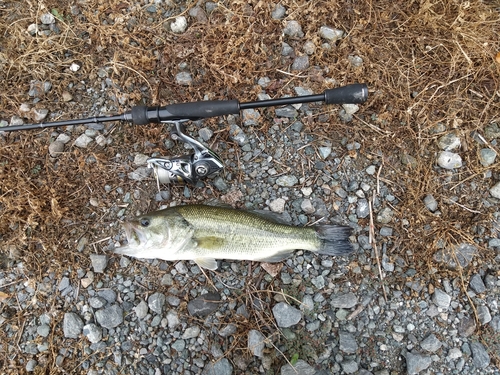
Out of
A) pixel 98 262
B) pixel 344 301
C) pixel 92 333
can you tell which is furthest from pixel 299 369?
pixel 98 262

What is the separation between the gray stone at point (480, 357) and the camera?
3.36 m

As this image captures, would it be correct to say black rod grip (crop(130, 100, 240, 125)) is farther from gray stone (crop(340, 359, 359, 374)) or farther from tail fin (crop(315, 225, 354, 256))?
gray stone (crop(340, 359, 359, 374))

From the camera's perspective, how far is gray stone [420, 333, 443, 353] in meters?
3.38

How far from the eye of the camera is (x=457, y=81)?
12.4ft

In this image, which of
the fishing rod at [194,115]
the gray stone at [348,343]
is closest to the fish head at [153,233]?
the fishing rod at [194,115]

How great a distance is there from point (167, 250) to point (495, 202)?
3337 millimetres

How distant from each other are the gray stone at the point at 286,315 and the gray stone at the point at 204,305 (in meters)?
0.61

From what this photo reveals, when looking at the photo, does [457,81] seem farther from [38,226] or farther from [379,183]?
[38,226]

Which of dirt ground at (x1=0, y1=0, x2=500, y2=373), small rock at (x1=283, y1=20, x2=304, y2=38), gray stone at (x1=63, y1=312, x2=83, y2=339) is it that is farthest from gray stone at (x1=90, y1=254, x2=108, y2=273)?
small rock at (x1=283, y1=20, x2=304, y2=38)

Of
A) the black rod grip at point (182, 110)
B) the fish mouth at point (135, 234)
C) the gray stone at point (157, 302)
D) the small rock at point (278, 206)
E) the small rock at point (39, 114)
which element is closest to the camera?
the black rod grip at point (182, 110)

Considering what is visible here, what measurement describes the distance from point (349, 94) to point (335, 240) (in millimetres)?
1399

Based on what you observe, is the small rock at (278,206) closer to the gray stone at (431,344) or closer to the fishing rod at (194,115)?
the fishing rod at (194,115)

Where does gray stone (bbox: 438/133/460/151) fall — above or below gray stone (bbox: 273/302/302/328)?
above

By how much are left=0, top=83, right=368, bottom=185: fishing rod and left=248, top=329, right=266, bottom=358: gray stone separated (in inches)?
64.2
